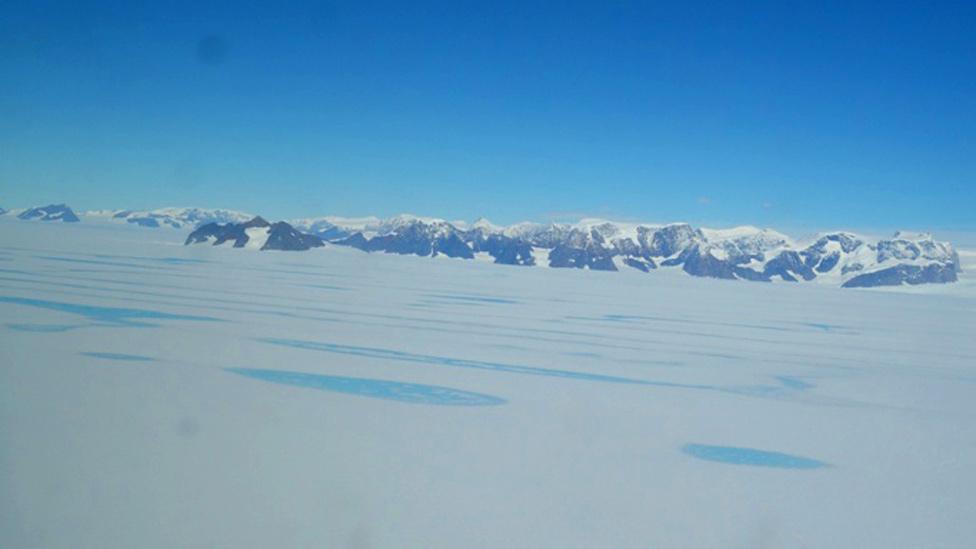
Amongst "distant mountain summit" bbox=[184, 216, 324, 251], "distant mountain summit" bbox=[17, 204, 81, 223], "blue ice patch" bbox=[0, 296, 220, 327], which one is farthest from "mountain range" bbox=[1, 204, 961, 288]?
"blue ice patch" bbox=[0, 296, 220, 327]

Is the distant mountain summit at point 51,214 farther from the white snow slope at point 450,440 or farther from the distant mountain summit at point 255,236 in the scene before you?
the white snow slope at point 450,440

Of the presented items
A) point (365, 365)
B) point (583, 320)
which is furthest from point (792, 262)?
point (365, 365)

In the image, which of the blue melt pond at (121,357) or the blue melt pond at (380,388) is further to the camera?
the blue melt pond at (121,357)

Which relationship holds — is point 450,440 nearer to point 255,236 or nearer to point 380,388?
point 380,388

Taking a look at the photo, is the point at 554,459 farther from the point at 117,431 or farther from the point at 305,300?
the point at 305,300

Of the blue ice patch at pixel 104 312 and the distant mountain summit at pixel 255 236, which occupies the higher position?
the distant mountain summit at pixel 255 236

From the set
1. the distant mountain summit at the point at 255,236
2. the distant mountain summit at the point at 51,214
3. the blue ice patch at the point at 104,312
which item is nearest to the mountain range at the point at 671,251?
the distant mountain summit at the point at 51,214

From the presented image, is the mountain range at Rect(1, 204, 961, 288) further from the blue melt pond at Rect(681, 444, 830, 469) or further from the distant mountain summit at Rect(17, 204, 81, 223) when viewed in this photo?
the blue melt pond at Rect(681, 444, 830, 469)
